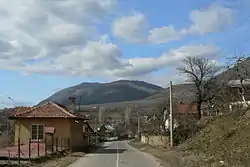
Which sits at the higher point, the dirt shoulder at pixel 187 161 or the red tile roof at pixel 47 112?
the red tile roof at pixel 47 112

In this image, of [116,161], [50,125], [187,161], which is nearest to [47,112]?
[50,125]

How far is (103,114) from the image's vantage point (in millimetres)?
178375

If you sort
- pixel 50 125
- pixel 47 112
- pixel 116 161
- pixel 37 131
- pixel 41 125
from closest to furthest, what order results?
pixel 116 161 → pixel 50 125 → pixel 37 131 → pixel 41 125 → pixel 47 112

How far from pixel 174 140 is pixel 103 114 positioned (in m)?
128

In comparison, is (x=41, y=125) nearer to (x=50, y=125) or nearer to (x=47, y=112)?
(x=50, y=125)

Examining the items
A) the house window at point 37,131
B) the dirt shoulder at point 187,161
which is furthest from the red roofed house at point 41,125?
the dirt shoulder at point 187,161

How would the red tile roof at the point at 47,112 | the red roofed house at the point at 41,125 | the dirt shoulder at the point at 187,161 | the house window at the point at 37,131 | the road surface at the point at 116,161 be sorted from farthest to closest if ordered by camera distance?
the house window at the point at 37,131 < the red tile roof at the point at 47,112 < the red roofed house at the point at 41,125 < the road surface at the point at 116,161 < the dirt shoulder at the point at 187,161

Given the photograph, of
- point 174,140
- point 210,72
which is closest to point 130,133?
point 210,72

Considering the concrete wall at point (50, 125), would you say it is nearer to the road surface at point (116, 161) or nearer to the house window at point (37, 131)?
the house window at point (37, 131)

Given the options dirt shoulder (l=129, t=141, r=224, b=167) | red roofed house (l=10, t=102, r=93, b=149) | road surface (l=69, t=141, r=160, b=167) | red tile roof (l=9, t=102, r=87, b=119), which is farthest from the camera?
red tile roof (l=9, t=102, r=87, b=119)

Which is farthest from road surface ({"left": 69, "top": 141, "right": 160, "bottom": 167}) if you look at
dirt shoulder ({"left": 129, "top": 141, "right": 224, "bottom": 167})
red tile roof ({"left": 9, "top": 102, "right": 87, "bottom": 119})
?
red tile roof ({"left": 9, "top": 102, "right": 87, "bottom": 119})

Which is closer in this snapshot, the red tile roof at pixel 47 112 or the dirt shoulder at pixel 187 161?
the dirt shoulder at pixel 187 161

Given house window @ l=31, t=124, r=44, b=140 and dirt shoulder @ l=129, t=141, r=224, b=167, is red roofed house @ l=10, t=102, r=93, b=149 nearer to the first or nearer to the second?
house window @ l=31, t=124, r=44, b=140

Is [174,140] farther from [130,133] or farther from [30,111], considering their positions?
[130,133]
